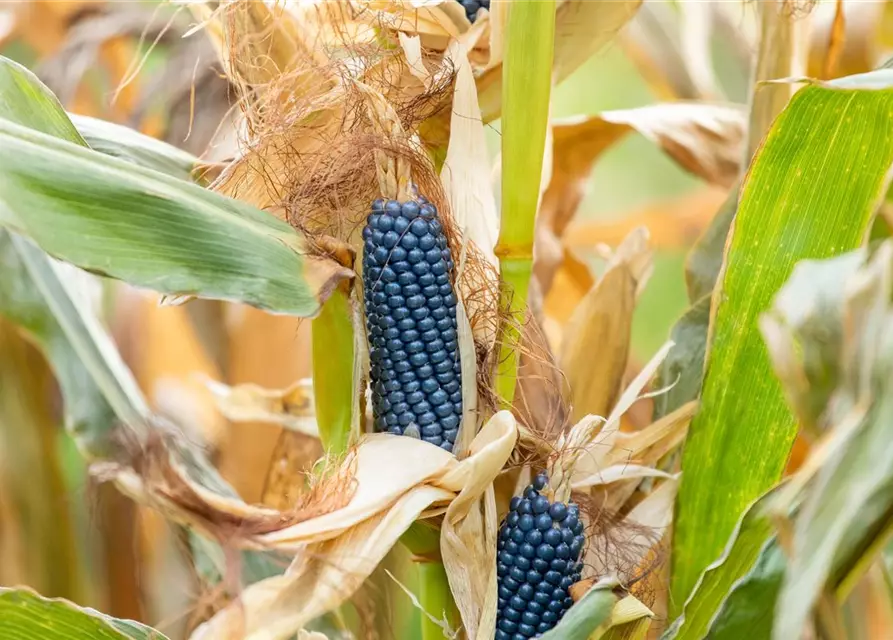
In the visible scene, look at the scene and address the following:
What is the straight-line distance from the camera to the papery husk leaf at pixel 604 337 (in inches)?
22.4

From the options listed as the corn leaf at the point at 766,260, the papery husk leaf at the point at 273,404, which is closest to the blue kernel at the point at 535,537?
the corn leaf at the point at 766,260

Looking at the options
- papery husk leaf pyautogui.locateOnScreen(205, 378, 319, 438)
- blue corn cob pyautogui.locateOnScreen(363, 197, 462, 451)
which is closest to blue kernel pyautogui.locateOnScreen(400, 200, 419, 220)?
blue corn cob pyautogui.locateOnScreen(363, 197, 462, 451)

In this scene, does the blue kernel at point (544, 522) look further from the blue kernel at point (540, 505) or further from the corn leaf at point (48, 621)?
the corn leaf at point (48, 621)

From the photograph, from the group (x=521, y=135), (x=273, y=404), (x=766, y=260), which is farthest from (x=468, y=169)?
(x=273, y=404)

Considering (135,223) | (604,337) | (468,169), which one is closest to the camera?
(135,223)

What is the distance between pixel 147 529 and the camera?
0.84 metres

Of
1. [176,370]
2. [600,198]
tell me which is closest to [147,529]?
[176,370]

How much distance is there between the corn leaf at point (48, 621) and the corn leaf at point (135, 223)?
0.56ft

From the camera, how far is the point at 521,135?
1.29 ft

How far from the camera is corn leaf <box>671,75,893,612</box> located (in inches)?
16.0

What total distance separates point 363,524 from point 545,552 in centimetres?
9

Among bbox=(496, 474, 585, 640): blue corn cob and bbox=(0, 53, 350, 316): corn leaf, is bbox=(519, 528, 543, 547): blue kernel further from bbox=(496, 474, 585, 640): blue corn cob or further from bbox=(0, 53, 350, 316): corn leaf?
bbox=(0, 53, 350, 316): corn leaf

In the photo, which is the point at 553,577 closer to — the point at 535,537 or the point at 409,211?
the point at 535,537

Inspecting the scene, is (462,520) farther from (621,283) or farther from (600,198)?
(600,198)
